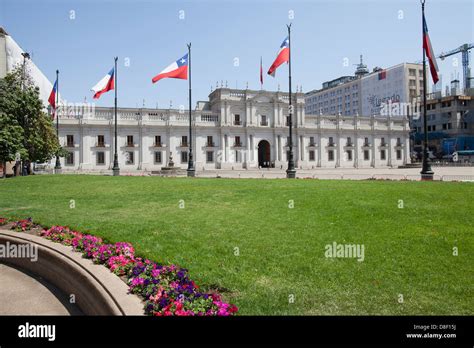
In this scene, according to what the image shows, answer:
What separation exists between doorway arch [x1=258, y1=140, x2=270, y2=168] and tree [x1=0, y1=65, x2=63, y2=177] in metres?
36.2

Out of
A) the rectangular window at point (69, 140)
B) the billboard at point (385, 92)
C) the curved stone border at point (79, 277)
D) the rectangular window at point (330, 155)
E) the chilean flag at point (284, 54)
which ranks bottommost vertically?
the curved stone border at point (79, 277)

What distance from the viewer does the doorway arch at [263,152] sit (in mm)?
62469

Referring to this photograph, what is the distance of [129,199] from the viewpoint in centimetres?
1402

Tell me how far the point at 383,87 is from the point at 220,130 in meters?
64.7

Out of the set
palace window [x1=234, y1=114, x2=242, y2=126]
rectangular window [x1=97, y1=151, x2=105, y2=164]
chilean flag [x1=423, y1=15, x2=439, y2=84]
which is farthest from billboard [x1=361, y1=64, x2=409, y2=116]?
rectangular window [x1=97, y1=151, x2=105, y2=164]

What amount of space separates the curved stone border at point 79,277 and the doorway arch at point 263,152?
54967 mm

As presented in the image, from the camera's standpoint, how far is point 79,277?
6.25 m

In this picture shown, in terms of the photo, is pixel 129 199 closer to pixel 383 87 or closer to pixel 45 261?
pixel 45 261

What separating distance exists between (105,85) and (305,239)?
2687 cm

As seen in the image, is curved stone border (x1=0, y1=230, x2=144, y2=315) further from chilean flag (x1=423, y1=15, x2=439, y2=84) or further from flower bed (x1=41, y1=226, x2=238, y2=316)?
chilean flag (x1=423, y1=15, x2=439, y2=84)

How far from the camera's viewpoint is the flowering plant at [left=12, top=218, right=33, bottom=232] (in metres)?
9.29

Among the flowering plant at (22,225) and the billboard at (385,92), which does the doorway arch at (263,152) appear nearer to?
the billboard at (385,92)

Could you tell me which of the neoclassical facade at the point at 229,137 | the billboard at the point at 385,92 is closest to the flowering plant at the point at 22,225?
the neoclassical facade at the point at 229,137
